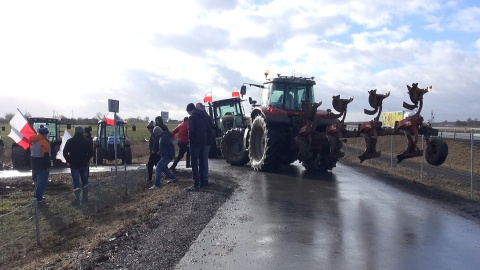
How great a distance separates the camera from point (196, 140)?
1177 cm

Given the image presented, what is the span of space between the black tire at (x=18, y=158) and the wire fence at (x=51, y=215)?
10549 mm

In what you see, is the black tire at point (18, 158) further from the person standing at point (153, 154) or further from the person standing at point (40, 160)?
the person standing at point (40, 160)

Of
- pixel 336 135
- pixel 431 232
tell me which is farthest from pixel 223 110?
pixel 431 232

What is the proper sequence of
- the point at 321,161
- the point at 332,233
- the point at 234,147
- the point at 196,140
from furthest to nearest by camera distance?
the point at 234,147, the point at 321,161, the point at 196,140, the point at 332,233

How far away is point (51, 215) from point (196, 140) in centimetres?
360

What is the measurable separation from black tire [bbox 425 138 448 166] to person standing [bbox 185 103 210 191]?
5.10 m

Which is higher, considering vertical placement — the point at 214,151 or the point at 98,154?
the point at 214,151

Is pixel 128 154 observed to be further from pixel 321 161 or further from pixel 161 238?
pixel 161 238

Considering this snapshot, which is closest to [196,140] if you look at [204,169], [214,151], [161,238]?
[204,169]

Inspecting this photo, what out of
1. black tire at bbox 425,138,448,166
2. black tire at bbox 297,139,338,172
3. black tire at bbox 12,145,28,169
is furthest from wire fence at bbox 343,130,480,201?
black tire at bbox 12,145,28,169

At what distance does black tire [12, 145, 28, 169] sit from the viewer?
23.4 m

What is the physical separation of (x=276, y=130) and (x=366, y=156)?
351cm

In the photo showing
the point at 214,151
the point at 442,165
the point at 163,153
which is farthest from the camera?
the point at 442,165

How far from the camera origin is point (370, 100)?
12.8 m
